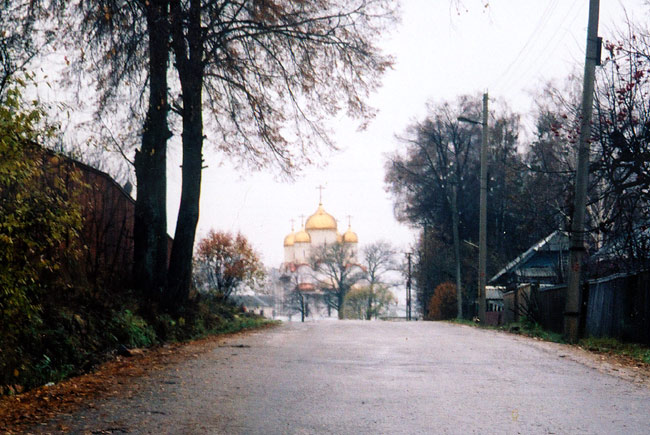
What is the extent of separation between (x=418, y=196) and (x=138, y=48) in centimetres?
3564

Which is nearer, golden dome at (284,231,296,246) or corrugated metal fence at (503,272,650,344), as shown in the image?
corrugated metal fence at (503,272,650,344)

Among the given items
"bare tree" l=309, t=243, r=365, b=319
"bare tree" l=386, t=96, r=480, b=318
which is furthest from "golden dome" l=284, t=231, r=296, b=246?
"bare tree" l=386, t=96, r=480, b=318

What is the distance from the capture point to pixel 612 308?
54.6 feet

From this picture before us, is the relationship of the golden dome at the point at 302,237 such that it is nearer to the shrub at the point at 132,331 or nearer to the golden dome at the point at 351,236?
the golden dome at the point at 351,236

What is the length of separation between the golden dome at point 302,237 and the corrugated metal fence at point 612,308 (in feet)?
288

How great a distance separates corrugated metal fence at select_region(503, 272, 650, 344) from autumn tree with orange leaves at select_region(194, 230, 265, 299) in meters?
18.7

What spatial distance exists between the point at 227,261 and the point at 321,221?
6935 centimetres

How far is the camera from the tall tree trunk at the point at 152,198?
16.7 m

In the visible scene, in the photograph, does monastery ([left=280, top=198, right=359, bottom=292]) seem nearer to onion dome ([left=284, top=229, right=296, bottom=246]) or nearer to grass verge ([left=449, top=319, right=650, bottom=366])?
onion dome ([left=284, top=229, right=296, bottom=246])

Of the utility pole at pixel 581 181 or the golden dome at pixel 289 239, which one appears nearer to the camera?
the utility pole at pixel 581 181

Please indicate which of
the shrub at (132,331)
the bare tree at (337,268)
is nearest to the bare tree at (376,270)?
the bare tree at (337,268)

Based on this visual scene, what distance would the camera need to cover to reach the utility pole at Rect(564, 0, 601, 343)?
16812 mm

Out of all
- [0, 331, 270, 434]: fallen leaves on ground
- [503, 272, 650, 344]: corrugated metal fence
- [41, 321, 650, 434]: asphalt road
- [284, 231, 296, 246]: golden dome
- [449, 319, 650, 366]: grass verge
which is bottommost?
[0, 331, 270, 434]: fallen leaves on ground

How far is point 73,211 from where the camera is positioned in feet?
26.8
